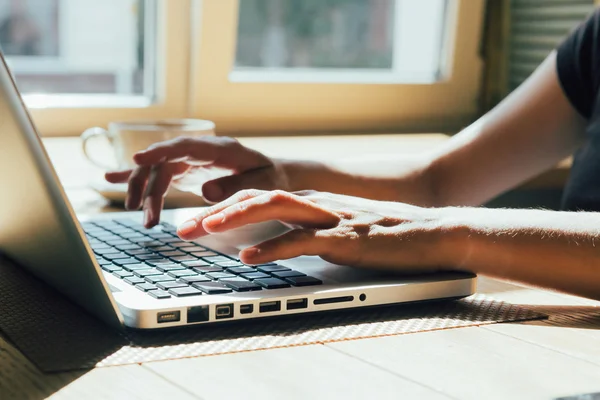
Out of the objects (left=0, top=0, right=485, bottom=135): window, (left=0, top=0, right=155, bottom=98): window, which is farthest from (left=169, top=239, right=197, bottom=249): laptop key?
(left=0, top=0, right=155, bottom=98): window

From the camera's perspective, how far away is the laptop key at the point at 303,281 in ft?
2.20

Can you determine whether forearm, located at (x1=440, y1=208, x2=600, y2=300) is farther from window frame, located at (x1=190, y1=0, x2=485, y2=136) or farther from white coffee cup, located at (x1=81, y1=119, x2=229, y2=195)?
window frame, located at (x1=190, y1=0, x2=485, y2=136)

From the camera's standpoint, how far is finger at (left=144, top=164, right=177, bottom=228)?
915 mm

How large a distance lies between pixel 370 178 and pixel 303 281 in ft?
1.89

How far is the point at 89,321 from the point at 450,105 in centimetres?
166

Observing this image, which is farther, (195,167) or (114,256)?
(195,167)

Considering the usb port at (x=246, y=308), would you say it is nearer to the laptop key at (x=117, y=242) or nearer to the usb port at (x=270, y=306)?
the usb port at (x=270, y=306)

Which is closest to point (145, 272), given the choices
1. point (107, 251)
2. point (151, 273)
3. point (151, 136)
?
point (151, 273)

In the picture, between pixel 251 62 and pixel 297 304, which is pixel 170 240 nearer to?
pixel 297 304

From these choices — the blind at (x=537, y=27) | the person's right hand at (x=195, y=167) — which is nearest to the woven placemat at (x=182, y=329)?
the person's right hand at (x=195, y=167)

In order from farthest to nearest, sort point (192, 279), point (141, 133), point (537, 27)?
point (537, 27) < point (141, 133) < point (192, 279)

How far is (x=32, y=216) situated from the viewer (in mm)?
645

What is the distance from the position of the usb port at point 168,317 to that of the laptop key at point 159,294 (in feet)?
0.07

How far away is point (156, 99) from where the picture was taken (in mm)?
1871
